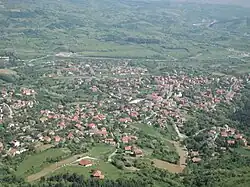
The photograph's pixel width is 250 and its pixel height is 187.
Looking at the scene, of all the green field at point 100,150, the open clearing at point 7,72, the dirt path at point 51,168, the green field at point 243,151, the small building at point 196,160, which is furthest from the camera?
the open clearing at point 7,72

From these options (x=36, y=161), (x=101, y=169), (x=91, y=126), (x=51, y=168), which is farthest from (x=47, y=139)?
(x=101, y=169)

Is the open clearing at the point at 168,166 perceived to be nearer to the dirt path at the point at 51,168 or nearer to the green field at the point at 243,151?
the dirt path at the point at 51,168

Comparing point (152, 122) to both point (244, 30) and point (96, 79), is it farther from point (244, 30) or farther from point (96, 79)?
point (244, 30)

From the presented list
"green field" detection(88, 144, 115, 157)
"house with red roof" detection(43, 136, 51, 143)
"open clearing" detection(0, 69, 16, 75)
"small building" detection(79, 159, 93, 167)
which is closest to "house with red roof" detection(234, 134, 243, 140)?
"green field" detection(88, 144, 115, 157)

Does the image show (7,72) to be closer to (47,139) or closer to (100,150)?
(47,139)

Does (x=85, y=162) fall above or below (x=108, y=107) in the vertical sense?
above

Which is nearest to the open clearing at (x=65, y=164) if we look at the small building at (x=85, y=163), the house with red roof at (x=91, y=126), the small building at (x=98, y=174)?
the small building at (x=85, y=163)
